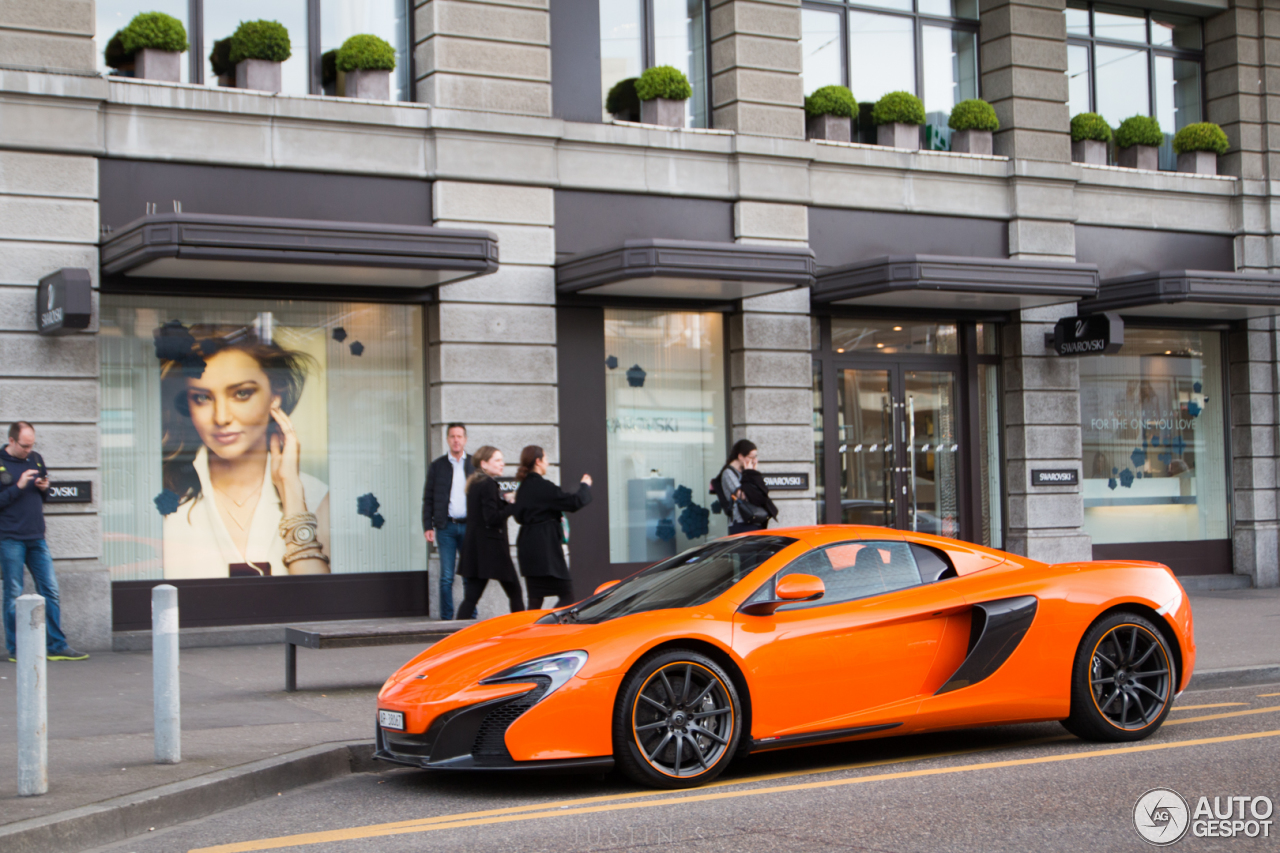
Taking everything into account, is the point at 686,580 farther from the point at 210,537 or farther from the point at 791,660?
the point at 210,537

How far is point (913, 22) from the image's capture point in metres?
17.4

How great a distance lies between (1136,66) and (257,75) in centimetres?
1217

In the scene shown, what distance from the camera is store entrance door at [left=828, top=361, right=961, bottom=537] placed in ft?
53.0

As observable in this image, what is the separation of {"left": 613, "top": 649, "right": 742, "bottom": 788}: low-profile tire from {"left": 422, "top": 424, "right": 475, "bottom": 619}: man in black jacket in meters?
6.34

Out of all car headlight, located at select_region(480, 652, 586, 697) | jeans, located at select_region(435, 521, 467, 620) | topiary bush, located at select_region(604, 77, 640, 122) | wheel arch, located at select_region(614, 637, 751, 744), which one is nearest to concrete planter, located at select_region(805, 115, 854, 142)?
topiary bush, located at select_region(604, 77, 640, 122)

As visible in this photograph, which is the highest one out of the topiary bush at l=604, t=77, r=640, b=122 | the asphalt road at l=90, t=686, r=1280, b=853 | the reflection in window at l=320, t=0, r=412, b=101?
the reflection in window at l=320, t=0, r=412, b=101

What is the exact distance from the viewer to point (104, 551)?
41.2 ft

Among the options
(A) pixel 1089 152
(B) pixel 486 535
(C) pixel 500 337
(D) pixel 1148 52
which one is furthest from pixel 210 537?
(D) pixel 1148 52

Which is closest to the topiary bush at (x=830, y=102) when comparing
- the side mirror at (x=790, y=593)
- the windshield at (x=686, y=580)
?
the windshield at (x=686, y=580)

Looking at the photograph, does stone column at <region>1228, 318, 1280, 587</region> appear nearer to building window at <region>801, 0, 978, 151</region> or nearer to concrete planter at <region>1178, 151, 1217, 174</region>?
concrete planter at <region>1178, 151, 1217, 174</region>

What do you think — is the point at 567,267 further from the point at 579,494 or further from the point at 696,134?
A: the point at 579,494

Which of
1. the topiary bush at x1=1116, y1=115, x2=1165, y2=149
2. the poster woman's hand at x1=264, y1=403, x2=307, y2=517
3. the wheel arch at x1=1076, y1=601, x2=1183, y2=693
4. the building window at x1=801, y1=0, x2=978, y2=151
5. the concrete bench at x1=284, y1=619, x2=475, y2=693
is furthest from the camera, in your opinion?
the topiary bush at x1=1116, y1=115, x2=1165, y2=149

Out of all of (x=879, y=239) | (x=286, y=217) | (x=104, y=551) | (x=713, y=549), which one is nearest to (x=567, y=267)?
(x=286, y=217)

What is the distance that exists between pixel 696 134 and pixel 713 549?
8.08 meters
